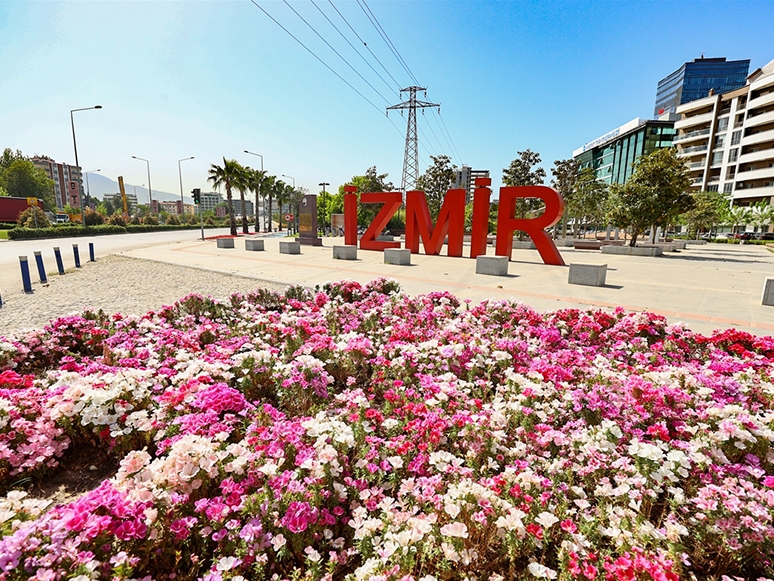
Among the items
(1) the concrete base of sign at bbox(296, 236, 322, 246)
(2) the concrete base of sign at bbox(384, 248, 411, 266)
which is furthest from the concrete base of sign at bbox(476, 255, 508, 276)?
(1) the concrete base of sign at bbox(296, 236, 322, 246)

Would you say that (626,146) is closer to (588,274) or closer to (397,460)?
(588,274)

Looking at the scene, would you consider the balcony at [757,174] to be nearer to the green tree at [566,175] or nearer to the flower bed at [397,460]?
the green tree at [566,175]

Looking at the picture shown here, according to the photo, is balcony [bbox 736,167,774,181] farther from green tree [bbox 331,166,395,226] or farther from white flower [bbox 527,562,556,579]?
white flower [bbox 527,562,556,579]

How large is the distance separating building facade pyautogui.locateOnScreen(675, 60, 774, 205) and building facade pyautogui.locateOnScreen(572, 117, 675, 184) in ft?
21.9

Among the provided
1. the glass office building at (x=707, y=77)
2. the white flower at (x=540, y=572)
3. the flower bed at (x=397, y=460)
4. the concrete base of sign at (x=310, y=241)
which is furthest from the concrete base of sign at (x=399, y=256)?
the glass office building at (x=707, y=77)

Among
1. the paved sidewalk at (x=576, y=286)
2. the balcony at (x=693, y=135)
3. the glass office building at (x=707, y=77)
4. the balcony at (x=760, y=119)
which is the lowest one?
the paved sidewalk at (x=576, y=286)

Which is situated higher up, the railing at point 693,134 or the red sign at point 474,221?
the railing at point 693,134

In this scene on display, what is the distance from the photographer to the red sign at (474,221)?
17.0 meters

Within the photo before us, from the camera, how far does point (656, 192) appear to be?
21.9 m

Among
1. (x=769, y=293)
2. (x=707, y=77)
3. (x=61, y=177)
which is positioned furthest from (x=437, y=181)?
(x=707, y=77)

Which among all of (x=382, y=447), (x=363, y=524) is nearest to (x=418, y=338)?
(x=382, y=447)

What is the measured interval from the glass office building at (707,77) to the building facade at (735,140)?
3754 inches

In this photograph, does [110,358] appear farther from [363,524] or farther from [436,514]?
[436,514]

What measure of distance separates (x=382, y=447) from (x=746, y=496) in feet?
7.52
